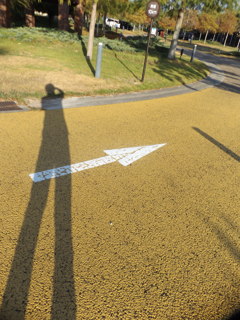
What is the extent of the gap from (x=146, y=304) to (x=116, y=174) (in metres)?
2.16

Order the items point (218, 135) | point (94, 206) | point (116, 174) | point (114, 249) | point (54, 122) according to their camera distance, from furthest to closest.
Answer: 1. point (218, 135)
2. point (54, 122)
3. point (116, 174)
4. point (94, 206)
5. point (114, 249)

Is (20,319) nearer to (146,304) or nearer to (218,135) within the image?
(146,304)

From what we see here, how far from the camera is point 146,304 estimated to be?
2129 mm

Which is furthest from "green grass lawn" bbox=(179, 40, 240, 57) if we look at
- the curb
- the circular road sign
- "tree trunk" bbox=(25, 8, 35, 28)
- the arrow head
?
the arrow head

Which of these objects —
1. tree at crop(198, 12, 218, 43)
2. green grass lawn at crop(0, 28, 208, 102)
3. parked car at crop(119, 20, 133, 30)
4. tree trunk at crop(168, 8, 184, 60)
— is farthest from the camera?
parked car at crop(119, 20, 133, 30)

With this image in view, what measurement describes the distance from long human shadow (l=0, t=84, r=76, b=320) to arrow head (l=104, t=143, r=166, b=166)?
3.00 feet

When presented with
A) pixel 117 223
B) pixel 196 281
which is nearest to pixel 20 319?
pixel 117 223

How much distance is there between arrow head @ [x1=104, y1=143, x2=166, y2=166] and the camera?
4513 millimetres

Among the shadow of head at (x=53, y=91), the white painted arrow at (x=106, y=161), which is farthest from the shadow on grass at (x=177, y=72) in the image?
the white painted arrow at (x=106, y=161)

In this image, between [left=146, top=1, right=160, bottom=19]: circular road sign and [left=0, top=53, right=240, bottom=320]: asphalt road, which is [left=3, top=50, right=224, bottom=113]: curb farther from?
[left=146, top=1, right=160, bottom=19]: circular road sign

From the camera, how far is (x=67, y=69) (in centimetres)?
1106

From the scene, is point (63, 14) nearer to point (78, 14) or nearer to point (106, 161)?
point (78, 14)

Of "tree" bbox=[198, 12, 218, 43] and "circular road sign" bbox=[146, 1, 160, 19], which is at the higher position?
"tree" bbox=[198, 12, 218, 43]

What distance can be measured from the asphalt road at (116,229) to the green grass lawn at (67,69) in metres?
3.49
